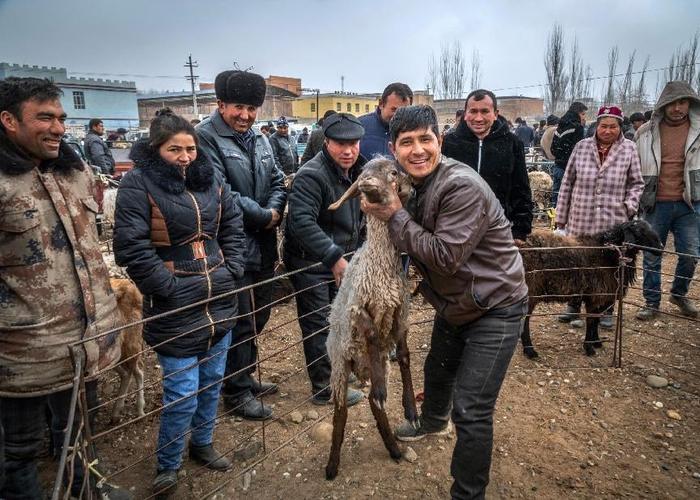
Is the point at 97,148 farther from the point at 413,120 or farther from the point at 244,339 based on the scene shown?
the point at 413,120

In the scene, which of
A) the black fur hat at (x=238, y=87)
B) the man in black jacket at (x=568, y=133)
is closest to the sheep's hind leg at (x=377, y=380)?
the black fur hat at (x=238, y=87)

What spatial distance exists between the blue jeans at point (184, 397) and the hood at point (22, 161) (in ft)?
4.06

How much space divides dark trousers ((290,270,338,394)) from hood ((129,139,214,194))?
3.93ft

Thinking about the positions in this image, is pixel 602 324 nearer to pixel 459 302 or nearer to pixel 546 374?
pixel 546 374

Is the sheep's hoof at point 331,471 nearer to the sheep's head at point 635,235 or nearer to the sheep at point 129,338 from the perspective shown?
the sheep at point 129,338

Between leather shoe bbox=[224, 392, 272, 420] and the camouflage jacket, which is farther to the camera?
leather shoe bbox=[224, 392, 272, 420]

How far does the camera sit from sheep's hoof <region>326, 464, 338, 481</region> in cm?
314

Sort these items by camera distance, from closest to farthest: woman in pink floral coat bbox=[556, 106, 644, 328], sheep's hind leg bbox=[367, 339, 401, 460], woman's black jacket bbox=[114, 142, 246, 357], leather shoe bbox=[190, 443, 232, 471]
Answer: woman's black jacket bbox=[114, 142, 246, 357] → sheep's hind leg bbox=[367, 339, 401, 460] → leather shoe bbox=[190, 443, 232, 471] → woman in pink floral coat bbox=[556, 106, 644, 328]

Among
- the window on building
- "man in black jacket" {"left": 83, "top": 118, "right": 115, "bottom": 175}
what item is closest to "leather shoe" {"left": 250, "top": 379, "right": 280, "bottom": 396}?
"man in black jacket" {"left": 83, "top": 118, "right": 115, "bottom": 175}

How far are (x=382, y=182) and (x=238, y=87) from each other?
1.76 meters

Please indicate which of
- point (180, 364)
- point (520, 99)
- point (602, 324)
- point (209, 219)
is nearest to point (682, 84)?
point (602, 324)

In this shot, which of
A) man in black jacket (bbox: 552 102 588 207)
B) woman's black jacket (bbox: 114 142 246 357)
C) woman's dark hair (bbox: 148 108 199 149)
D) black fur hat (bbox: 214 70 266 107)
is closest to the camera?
woman's black jacket (bbox: 114 142 246 357)

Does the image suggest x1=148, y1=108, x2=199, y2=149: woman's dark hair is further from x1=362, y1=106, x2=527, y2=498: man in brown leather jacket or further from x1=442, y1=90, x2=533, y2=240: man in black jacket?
x1=442, y1=90, x2=533, y2=240: man in black jacket

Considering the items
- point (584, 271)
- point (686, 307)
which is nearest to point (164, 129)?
point (584, 271)
